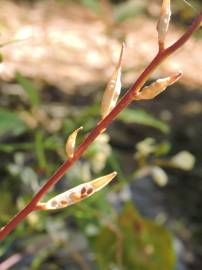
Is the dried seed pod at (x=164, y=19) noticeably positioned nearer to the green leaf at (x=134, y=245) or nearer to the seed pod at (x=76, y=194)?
the seed pod at (x=76, y=194)

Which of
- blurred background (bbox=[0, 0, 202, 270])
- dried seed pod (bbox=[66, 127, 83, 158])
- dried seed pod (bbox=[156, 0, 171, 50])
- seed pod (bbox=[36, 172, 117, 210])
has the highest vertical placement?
dried seed pod (bbox=[156, 0, 171, 50])

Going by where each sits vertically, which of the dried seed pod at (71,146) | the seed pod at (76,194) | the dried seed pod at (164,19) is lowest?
the seed pod at (76,194)

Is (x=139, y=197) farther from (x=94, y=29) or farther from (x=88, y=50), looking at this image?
(x=94, y=29)

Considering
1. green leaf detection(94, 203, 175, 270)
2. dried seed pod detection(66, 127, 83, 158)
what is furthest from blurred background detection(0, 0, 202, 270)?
dried seed pod detection(66, 127, 83, 158)

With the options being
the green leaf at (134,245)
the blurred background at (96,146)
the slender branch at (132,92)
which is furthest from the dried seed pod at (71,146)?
the green leaf at (134,245)

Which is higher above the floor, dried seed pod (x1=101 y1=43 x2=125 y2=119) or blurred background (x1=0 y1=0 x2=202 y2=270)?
dried seed pod (x1=101 y1=43 x2=125 y2=119)

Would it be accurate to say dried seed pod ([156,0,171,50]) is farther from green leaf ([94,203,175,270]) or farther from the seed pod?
green leaf ([94,203,175,270])

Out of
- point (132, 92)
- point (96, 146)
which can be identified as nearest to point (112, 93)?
point (132, 92)

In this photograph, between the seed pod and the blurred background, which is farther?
the blurred background

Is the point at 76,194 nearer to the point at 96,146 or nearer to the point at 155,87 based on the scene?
the point at 155,87
